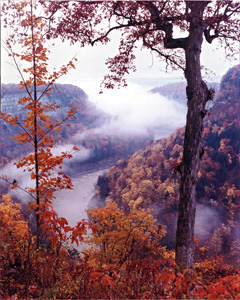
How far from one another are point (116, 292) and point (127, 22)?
214 inches

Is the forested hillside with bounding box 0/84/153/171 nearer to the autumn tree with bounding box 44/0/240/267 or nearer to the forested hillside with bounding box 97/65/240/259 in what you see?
the forested hillside with bounding box 97/65/240/259

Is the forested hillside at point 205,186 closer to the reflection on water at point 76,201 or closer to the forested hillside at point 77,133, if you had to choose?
the reflection on water at point 76,201

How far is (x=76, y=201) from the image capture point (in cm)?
8469

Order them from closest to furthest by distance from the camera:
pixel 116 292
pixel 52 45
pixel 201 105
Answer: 1. pixel 116 292
2. pixel 201 105
3. pixel 52 45

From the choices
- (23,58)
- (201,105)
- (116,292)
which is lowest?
(116,292)

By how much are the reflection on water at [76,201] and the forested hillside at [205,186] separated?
8423 mm

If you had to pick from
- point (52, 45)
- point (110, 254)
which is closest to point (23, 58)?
point (52, 45)

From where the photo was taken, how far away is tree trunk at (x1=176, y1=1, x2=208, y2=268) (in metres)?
4.85

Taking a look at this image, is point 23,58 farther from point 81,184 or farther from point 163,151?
point 81,184

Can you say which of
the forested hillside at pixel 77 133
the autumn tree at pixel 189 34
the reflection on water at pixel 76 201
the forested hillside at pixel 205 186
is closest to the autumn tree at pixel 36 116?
the autumn tree at pixel 189 34

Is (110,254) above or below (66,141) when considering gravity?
above

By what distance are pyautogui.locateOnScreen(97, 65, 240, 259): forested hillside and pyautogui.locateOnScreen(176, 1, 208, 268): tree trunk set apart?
171ft

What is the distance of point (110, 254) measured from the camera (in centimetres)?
1311

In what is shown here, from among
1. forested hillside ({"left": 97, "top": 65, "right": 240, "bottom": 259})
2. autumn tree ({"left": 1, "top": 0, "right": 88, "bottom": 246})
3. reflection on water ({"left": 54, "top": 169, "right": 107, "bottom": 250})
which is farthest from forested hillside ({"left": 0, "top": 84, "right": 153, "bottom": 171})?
autumn tree ({"left": 1, "top": 0, "right": 88, "bottom": 246})
